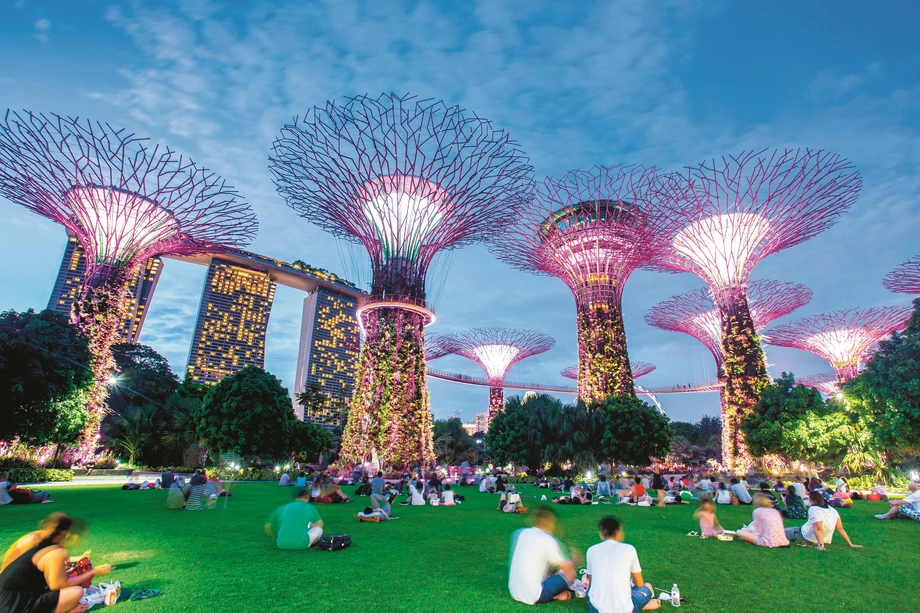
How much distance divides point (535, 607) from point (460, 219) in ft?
89.9

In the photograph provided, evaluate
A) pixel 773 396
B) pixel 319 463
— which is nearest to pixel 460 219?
pixel 773 396

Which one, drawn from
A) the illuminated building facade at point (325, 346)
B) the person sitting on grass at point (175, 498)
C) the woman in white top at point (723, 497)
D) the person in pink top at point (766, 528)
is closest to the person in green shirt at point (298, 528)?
the person sitting on grass at point (175, 498)

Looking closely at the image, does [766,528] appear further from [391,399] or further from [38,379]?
[38,379]

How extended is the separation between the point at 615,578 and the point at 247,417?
3288 centimetres

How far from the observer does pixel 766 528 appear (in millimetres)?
8992

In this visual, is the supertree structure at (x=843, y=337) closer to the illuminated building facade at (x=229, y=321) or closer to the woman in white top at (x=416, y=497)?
the woman in white top at (x=416, y=497)

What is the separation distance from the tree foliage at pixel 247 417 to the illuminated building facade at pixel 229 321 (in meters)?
97.1

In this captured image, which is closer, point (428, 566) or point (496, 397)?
point (428, 566)

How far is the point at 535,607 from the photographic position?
18.0ft

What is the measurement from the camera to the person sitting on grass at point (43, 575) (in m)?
4.48

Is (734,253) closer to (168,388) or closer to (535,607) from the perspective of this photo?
(535,607)

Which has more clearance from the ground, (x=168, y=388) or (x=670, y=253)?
(x=670, y=253)

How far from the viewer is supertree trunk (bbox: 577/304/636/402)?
41500 millimetres

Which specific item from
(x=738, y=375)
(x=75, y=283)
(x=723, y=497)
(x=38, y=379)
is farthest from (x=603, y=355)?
(x=75, y=283)
